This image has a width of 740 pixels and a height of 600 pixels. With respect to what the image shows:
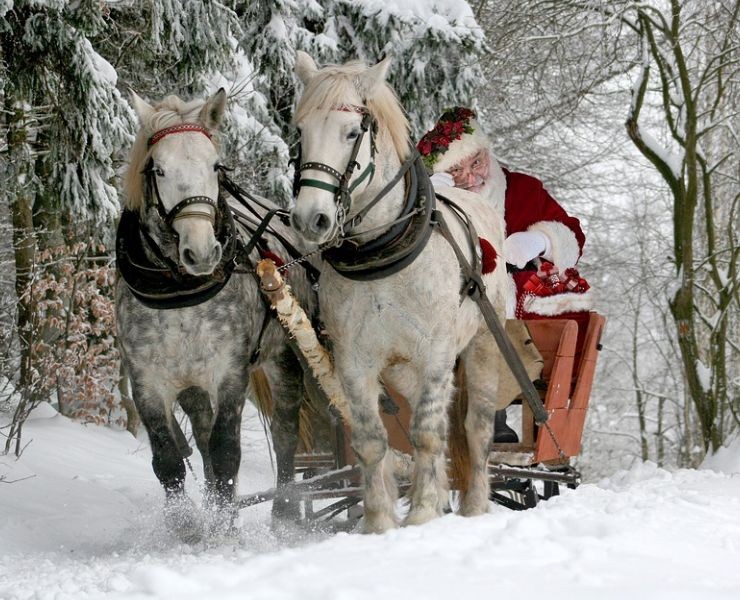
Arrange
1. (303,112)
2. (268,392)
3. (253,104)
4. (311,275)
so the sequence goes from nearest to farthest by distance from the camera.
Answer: (303,112), (311,275), (268,392), (253,104)

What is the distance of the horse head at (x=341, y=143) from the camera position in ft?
12.3

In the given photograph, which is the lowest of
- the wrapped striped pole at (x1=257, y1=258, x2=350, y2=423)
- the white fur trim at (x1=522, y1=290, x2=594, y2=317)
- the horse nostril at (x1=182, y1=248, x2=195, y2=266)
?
the wrapped striped pole at (x1=257, y1=258, x2=350, y2=423)

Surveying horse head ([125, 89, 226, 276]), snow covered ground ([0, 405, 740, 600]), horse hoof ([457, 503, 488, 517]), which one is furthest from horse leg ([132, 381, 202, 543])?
horse hoof ([457, 503, 488, 517])

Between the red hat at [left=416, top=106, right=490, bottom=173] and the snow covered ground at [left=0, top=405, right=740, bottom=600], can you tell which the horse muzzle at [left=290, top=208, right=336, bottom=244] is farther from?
the red hat at [left=416, top=106, right=490, bottom=173]

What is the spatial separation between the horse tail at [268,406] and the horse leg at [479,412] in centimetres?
116

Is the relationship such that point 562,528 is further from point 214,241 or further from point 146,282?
point 146,282

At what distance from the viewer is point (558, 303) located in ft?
19.3

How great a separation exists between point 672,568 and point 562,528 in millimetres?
565

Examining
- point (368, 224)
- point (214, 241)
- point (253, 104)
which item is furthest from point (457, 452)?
point (253, 104)

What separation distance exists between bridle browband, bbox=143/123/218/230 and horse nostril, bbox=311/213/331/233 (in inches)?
26.2

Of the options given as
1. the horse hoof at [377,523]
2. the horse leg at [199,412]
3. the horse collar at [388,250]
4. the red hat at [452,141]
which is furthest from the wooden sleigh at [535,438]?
the red hat at [452,141]

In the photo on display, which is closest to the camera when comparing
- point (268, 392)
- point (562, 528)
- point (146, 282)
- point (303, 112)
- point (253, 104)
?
point (562, 528)

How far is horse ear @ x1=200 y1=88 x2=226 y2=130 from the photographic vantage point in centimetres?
449

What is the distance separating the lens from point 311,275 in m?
5.17
